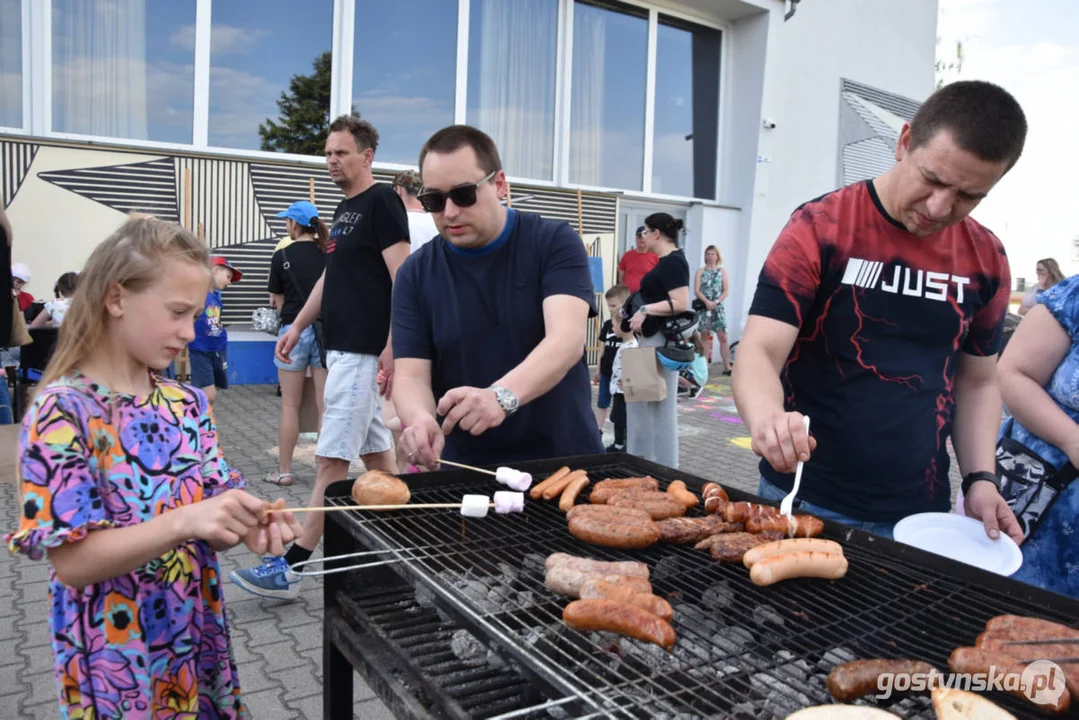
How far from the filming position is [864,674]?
142cm

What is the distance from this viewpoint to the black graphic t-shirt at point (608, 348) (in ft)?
24.6

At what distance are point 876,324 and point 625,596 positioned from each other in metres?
1.29

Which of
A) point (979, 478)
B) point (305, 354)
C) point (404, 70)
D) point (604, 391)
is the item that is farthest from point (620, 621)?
point (404, 70)

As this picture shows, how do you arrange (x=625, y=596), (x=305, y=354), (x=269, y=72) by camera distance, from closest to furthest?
(x=625, y=596)
(x=305, y=354)
(x=269, y=72)

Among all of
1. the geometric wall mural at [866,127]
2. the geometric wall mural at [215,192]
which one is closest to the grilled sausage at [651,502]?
the geometric wall mural at [215,192]

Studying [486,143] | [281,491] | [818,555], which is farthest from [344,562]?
[281,491]

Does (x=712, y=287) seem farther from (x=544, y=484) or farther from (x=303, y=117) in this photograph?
(x=544, y=484)

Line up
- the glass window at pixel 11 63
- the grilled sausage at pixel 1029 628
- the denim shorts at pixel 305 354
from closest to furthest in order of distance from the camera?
1. the grilled sausage at pixel 1029 628
2. the denim shorts at pixel 305 354
3. the glass window at pixel 11 63

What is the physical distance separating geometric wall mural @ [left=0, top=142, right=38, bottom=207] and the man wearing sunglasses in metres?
8.44

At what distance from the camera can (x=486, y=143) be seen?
9.34ft

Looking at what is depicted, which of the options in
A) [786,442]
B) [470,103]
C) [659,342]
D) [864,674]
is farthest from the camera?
[470,103]

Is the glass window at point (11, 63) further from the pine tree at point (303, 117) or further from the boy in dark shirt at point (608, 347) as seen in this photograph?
the boy in dark shirt at point (608, 347)

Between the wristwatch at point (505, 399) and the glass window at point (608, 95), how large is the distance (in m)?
11.9

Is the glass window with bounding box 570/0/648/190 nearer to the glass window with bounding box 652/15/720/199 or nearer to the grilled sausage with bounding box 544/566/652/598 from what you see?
the glass window with bounding box 652/15/720/199
